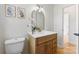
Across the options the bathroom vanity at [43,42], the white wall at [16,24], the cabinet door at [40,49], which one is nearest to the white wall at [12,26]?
the white wall at [16,24]

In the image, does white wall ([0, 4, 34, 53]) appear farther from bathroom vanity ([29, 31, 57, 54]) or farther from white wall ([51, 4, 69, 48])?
white wall ([51, 4, 69, 48])

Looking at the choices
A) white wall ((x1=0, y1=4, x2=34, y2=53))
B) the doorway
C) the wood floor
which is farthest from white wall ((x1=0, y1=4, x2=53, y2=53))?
the wood floor

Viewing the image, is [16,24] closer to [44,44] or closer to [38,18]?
[38,18]

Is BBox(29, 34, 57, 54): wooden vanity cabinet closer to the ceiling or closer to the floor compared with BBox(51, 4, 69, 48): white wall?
closer to the floor

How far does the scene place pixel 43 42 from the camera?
5.27 feet

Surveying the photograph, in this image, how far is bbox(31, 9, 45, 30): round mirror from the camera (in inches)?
62.3

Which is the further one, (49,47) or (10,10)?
(49,47)

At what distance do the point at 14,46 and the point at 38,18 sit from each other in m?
0.56

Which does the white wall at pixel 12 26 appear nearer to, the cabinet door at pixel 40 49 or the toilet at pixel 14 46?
the toilet at pixel 14 46

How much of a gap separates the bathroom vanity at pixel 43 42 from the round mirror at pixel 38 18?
0.12 meters

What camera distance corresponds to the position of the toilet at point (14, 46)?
1516mm

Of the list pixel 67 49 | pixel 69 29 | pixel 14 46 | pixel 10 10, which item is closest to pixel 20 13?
pixel 10 10

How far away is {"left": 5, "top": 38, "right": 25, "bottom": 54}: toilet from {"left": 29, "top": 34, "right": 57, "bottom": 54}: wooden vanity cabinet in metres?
0.15
